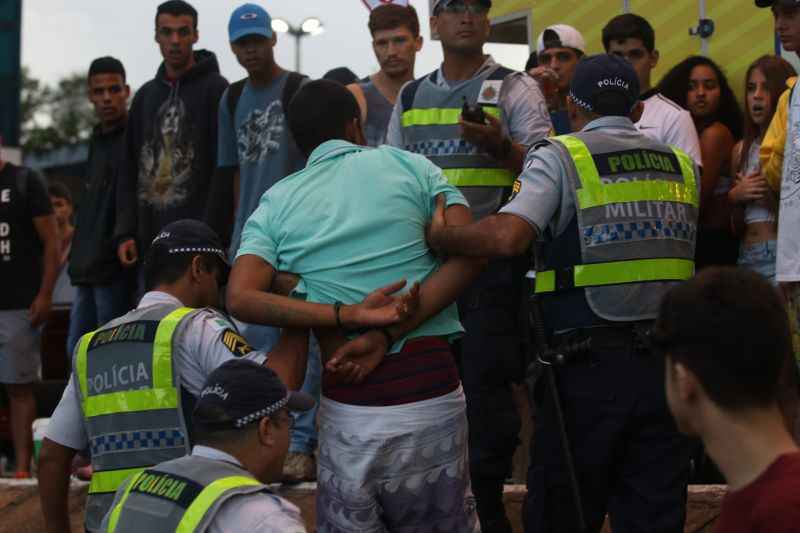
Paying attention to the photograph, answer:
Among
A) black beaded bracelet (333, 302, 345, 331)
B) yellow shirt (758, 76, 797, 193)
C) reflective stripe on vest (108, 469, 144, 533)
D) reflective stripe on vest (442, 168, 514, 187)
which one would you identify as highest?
yellow shirt (758, 76, 797, 193)

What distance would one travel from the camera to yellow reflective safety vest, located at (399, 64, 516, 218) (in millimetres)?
6082

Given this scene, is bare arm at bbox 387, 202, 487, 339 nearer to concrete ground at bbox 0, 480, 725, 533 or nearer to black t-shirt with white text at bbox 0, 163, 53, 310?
concrete ground at bbox 0, 480, 725, 533

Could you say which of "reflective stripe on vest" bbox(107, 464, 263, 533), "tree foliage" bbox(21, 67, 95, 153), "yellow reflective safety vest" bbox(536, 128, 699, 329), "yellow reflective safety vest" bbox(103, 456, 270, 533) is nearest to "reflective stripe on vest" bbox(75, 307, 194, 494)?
"yellow reflective safety vest" bbox(103, 456, 270, 533)

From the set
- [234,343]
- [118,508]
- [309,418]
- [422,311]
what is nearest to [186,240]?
[234,343]

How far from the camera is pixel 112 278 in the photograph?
8.13 meters

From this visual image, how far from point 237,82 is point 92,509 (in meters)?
3.42

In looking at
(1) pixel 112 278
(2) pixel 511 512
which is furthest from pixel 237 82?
(2) pixel 511 512

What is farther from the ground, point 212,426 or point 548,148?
point 548,148

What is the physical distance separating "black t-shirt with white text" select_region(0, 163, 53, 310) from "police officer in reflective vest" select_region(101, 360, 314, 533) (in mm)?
5168

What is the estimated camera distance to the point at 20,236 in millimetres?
8875

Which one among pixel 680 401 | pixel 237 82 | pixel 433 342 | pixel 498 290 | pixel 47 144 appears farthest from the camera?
pixel 47 144

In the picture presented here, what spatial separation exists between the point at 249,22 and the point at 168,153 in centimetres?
98

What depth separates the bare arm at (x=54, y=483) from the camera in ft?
16.3

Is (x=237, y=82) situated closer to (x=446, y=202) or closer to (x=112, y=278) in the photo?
(x=112, y=278)
